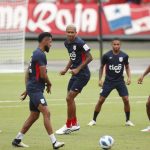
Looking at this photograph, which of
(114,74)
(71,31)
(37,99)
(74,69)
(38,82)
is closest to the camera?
(37,99)

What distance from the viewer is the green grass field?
50.5 feet

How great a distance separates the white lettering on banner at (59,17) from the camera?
45.6 metres

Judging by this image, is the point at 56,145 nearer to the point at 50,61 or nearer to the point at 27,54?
the point at 50,61

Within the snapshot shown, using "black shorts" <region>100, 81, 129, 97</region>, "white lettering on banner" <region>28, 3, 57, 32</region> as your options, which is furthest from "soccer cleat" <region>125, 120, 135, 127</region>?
"white lettering on banner" <region>28, 3, 57, 32</region>

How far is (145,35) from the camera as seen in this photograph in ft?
153

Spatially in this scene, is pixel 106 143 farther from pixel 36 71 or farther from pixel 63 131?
pixel 63 131

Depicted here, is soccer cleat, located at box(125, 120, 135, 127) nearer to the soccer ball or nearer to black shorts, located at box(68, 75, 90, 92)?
black shorts, located at box(68, 75, 90, 92)

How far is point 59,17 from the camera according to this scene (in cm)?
4569

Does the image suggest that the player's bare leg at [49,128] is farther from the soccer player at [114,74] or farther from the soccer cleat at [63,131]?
the soccer player at [114,74]

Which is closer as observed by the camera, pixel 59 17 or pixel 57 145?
pixel 57 145

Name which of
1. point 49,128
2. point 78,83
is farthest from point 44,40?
point 78,83

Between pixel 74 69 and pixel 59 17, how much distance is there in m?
28.8

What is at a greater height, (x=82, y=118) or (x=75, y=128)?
(x=75, y=128)

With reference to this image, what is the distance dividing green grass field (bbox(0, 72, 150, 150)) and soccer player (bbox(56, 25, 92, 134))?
0.96 feet
